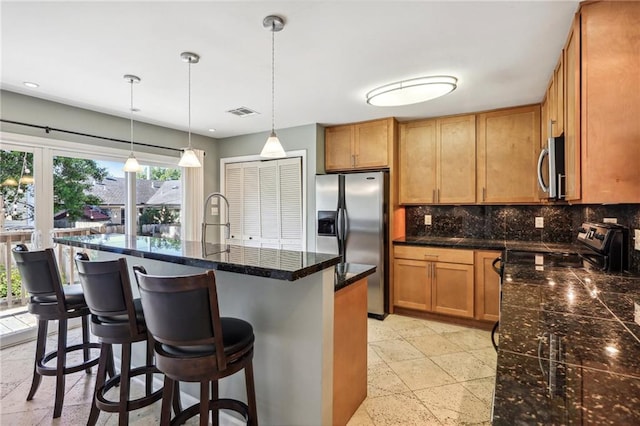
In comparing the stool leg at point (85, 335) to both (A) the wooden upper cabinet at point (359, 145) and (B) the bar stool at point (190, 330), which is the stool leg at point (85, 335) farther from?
(A) the wooden upper cabinet at point (359, 145)

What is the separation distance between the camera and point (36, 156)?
311cm

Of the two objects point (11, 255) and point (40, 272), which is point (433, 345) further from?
point (11, 255)

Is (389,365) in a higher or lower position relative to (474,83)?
lower

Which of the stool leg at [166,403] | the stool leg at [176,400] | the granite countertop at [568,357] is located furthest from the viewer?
the stool leg at [176,400]

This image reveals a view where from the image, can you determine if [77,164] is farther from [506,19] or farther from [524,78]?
[524,78]

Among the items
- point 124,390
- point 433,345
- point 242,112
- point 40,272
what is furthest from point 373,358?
point 242,112

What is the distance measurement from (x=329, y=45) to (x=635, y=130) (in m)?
1.71

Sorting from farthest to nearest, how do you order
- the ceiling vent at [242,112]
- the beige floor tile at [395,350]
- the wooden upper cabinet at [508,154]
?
the ceiling vent at [242,112]
the wooden upper cabinet at [508,154]
the beige floor tile at [395,350]

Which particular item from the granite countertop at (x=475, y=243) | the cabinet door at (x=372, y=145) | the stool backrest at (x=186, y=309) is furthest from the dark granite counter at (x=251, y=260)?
the cabinet door at (x=372, y=145)

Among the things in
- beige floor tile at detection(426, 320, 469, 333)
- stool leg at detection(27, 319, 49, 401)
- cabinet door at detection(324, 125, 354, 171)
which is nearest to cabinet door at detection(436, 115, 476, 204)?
cabinet door at detection(324, 125, 354, 171)

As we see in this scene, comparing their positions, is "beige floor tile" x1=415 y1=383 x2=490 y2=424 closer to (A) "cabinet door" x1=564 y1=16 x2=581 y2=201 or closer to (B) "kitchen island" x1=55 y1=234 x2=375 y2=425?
(B) "kitchen island" x1=55 y1=234 x2=375 y2=425

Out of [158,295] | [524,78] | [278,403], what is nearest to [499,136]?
[524,78]

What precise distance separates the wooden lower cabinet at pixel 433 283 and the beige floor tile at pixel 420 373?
0.96 m

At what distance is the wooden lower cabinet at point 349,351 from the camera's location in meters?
1.71
